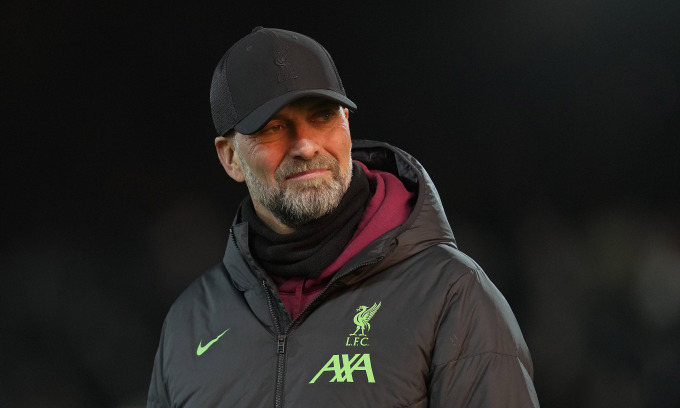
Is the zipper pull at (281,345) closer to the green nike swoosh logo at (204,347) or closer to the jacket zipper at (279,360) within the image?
the jacket zipper at (279,360)

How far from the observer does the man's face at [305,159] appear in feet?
5.40

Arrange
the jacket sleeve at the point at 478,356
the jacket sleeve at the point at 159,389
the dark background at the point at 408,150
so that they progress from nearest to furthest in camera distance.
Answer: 1. the jacket sleeve at the point at 478,356
2. the jacket sleeve at the point at 159,389
3. the dark background at the point at 408,150

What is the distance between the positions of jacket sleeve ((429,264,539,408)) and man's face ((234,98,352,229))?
300mm

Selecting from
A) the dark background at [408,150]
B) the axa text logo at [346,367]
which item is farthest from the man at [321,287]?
the dark background at [408,150]

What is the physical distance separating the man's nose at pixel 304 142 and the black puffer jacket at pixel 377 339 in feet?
0.65

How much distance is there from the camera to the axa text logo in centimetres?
150

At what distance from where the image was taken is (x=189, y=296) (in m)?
1.88

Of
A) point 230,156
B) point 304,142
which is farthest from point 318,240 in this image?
point 230,156

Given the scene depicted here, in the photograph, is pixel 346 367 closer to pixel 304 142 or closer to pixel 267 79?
pixel 304 142

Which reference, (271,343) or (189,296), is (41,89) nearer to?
(189,296)

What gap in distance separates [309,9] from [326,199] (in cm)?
155

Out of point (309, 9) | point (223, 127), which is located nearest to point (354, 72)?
point (309, 9)

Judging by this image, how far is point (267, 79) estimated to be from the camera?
5.52ft

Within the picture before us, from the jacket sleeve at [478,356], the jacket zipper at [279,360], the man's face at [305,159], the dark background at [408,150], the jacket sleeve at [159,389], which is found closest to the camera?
the jacket sleeve at [478,356]
